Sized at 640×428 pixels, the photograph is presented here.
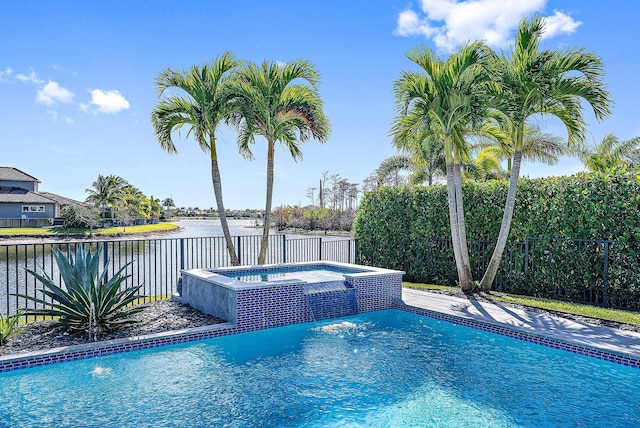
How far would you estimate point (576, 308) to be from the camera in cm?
709

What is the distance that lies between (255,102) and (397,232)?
16.7 ft

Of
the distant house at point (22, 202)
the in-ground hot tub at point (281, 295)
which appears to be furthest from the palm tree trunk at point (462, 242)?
the distant house at point (22, 202)

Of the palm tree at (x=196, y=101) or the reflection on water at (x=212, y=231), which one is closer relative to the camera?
the palm tree at (x=196, y=101)

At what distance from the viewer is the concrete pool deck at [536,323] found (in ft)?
17.0

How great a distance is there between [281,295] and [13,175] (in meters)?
47.1

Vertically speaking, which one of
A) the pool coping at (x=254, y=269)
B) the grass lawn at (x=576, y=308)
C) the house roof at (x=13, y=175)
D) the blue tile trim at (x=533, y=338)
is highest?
the house roof at (x=13, y=175)

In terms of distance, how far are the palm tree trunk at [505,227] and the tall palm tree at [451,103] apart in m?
0.36

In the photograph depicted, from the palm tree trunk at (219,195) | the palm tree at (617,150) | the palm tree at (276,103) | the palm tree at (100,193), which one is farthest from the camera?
the palm tree at (100,193)

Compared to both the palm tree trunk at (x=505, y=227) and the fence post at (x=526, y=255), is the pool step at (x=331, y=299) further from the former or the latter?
the fence post at (x=526, y=255)

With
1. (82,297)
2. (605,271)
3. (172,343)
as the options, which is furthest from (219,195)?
(605,271)

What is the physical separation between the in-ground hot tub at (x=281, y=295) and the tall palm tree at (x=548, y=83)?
4081mm

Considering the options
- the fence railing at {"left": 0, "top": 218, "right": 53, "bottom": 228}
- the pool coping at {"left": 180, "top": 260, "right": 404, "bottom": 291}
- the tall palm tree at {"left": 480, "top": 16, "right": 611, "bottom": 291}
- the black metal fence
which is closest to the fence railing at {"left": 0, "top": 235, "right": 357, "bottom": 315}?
the pool coping at {"left": 180, "top": 260, "right": 404, "bottom": 291}

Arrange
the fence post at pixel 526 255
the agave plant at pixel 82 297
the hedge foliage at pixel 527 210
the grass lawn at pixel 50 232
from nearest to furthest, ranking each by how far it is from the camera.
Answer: the agave plant at pixel 82 297 < the hedge foliage at pixel 527 210 < the fence post at pixel 526 255 < the grass lawn at pixel 50 232

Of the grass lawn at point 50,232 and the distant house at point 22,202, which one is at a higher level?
the distant house at point 22,202
